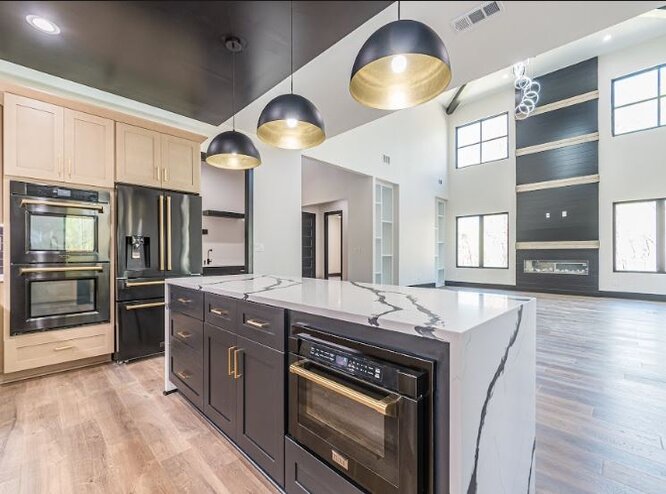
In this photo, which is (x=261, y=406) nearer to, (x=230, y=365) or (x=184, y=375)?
(x=230, y=365)

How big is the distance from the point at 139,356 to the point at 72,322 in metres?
0.69

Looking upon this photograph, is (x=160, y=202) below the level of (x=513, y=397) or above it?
above

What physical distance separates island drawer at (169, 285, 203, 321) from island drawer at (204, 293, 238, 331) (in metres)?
0.11

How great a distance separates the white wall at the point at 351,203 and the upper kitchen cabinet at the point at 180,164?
10.5 ft

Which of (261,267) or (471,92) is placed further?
(471,92)

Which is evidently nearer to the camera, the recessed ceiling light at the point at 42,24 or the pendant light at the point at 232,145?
the recessed ceiling light at the point at 42,24

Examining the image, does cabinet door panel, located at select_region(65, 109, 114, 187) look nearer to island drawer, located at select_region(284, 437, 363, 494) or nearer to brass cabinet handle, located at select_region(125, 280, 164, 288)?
brass cabinet handle, located at select_region(125, 280, 164, 288)

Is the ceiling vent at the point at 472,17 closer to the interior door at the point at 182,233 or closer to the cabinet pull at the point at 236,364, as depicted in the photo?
the cabinet pull at the point at 236,364

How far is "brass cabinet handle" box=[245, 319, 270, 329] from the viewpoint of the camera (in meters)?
1.57

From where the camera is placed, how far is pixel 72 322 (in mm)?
2930

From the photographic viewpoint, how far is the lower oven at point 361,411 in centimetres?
98

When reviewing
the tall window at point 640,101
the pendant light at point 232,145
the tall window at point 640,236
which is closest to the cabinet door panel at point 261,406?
the pendant light at point 232,145

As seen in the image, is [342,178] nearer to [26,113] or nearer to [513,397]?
[26,113]

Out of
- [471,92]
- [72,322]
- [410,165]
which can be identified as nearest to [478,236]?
[410,165]
